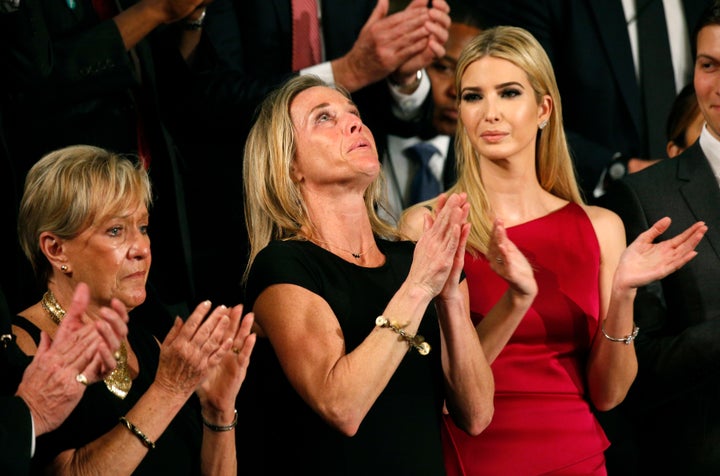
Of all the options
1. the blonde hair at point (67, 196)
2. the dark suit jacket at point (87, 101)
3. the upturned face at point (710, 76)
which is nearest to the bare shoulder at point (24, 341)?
the blonde hair at point (67, 196)

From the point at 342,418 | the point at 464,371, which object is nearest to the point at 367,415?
the point at 342,418

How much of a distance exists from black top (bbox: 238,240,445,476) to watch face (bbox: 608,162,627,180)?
57.4 inches

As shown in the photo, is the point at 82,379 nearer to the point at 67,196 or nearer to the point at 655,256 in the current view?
the point at 67,196

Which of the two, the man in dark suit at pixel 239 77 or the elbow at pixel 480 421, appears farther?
the man in dark suit at pixel 239 77

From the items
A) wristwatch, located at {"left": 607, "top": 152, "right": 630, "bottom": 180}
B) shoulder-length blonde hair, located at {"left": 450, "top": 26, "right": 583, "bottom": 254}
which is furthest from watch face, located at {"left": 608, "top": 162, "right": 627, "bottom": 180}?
shoulder-length blonde hair, located at {"left": 450, "top": 26, "right": 583, "bottom": 254}

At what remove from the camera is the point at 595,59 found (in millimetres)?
4281

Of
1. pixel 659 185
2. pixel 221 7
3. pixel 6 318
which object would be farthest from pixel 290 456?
pixel 221 7

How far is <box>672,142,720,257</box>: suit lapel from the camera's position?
3184 millimetres

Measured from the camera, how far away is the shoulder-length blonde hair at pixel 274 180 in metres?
2.81

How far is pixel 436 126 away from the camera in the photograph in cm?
411

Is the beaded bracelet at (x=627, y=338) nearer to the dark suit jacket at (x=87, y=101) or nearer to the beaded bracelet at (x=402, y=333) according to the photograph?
the beaded bracelet at (x=402, y=333)

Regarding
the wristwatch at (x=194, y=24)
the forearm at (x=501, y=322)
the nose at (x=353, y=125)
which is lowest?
the forearm at (x=501, y=322)

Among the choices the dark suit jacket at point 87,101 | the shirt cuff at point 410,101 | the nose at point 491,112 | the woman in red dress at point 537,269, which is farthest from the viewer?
the shirt cuff at point 410,101

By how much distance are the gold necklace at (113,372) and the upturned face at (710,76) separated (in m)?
1.78
